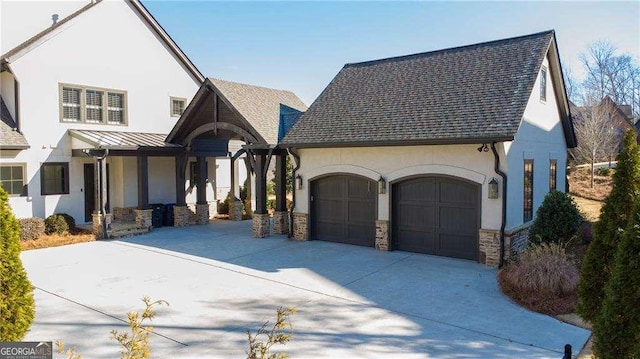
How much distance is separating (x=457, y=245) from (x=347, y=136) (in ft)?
15.0

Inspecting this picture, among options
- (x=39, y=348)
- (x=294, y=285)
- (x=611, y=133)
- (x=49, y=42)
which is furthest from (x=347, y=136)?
(x=611, y=133)

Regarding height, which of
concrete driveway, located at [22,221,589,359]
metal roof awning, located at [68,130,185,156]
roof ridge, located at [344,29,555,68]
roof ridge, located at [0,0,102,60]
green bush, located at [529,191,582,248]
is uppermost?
roof ridge, located at [0,0,102,60]

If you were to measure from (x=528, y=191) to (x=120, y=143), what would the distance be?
46.6 ft

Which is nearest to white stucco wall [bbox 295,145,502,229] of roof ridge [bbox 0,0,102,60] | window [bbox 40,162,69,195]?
window [bbox 40,162,69,195]

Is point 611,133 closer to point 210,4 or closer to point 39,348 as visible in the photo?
point 210,4

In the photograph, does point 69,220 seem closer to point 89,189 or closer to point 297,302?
point 89,189

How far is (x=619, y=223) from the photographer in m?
6.54

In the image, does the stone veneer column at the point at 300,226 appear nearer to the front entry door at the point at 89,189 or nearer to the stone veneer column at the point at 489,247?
the stone veneer column at the point at 489,247

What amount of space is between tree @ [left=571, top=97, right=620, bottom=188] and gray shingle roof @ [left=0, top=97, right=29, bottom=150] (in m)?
28.4

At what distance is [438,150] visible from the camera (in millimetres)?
12664

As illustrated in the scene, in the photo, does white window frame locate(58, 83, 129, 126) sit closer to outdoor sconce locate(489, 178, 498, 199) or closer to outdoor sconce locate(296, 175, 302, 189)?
outdoor sconce locate(296, 175, 302, 189)

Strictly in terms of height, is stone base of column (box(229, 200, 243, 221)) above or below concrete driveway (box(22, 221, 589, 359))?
above

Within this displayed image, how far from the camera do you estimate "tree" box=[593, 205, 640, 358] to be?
16.1ft

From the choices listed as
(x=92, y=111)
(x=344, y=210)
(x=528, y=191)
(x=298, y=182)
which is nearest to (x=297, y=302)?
(x=344, y=210)
